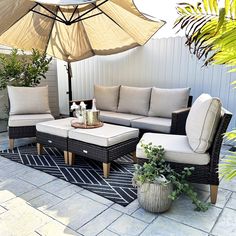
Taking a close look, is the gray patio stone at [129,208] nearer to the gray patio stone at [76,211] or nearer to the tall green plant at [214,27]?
the gray patio stone at [76,211]

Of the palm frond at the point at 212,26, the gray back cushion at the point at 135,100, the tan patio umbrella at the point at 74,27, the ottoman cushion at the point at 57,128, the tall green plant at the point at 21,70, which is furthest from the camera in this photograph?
the tall green plant at the point at 21,70

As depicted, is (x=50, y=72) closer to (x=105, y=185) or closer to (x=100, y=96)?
(x=100, y=96)

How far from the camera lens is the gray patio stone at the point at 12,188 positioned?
2326mm

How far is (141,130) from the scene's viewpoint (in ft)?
12.0

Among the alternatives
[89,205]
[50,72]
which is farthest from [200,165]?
[50,72]

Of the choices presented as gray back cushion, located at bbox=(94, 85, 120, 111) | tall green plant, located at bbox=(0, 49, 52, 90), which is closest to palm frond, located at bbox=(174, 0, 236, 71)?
gray back cushion, located at bbox=(94, 85, 120, 111)

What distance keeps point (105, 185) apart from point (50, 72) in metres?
4.69

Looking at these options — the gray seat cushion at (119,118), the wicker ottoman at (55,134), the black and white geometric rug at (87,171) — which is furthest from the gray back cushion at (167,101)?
the wicker ottoman at (55,134)

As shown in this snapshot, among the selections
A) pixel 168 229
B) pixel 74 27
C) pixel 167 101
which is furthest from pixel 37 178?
pixel 74 27

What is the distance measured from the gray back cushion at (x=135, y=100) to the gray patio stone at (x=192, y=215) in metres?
2.28

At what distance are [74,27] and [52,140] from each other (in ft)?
8.49

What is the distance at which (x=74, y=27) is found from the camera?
180 inches

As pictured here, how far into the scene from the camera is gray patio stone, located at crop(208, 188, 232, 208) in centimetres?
219

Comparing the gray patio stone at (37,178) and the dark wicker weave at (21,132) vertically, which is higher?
the dark wicker weave at (21,132)
